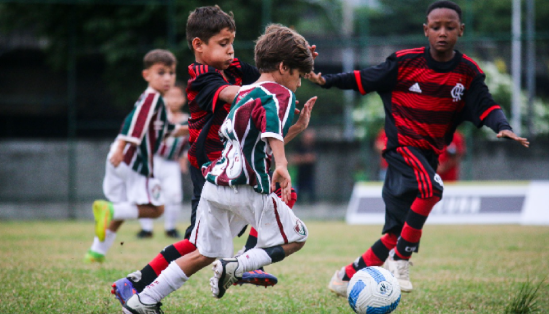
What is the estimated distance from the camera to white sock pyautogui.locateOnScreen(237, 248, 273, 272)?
323 centimetres

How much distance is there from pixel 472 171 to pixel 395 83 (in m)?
8.51

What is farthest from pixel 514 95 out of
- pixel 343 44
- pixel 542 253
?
pixel 542 253

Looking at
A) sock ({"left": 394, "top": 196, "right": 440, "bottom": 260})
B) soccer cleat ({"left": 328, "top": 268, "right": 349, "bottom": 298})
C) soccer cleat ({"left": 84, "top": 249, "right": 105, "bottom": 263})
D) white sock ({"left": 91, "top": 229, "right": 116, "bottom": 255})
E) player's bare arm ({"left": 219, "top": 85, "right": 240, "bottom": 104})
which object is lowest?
soccer cleat ({"left": 84, "top": 249, "right": 105, "bottom": 263})

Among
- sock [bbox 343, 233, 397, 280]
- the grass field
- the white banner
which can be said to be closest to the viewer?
the grass field

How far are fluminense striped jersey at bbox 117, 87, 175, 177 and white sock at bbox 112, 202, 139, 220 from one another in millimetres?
359

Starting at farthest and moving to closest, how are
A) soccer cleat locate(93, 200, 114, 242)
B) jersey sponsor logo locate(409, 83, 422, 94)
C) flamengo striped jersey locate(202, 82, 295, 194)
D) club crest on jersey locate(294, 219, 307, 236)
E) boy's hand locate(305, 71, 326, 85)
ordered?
soccer cleat locate(93, 200, 114, 242)
jersey sponsor logo locate(409, 83, 422, 94)
boy's hand locate(305, 71, 326, 85)
club crest on jersey locate(294, 219, 307, 236)
flamengo striped jersey locate(202, 82, 295, 194)

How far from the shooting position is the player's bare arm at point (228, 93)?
344cm

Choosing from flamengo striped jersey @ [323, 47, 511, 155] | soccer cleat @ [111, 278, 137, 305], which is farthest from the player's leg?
flamengo striped jersey @ [323, 47, 511, 155]

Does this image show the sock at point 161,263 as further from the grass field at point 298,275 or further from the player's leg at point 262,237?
the player's leg at point 262,237

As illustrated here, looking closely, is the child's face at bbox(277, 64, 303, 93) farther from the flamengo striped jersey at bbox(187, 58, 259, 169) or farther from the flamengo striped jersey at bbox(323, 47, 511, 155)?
the flamengo striped jersey at bbox(323, 47, 511, 155)

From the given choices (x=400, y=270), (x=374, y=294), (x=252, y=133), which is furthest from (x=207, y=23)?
(x=400, y=270)

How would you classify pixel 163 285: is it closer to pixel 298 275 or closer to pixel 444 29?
pixel 298 275

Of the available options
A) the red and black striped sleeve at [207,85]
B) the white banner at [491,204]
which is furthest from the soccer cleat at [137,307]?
the white banner at [491,204]

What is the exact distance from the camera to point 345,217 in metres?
12.9
